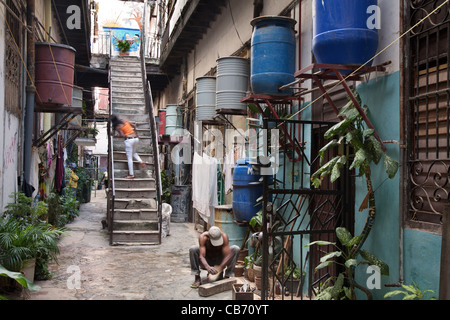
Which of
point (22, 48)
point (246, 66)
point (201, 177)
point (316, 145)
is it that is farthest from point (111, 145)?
point (316, 145)

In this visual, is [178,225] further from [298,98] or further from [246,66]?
[298,98]

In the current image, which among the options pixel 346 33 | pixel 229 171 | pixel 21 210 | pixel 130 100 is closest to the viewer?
pixel 346 33

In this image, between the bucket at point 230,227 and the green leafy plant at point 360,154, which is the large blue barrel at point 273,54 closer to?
the green leafy plant at point 360,154

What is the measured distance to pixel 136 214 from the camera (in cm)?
1023

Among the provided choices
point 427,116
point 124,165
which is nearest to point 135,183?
point 124,165

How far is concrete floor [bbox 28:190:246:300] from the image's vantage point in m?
6.12

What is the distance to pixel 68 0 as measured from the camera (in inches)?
474

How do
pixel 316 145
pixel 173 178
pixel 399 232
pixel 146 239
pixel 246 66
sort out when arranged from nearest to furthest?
1. pixel 399 232
2. pixel 316 145
3. pixel 246 66
4. pixel 146 239
5. pixel 173 178

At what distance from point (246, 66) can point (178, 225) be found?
651 cm

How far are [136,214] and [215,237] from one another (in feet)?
13.5

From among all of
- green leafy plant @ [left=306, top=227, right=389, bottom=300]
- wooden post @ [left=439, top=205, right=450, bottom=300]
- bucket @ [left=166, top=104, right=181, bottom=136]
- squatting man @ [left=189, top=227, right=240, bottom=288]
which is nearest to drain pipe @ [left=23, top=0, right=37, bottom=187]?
squatting man @ [left=189, top=227, right=240, bottom=288]

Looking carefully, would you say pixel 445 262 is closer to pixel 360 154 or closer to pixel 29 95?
pixel 360 154

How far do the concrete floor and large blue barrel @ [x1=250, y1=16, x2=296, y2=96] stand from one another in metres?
3.17

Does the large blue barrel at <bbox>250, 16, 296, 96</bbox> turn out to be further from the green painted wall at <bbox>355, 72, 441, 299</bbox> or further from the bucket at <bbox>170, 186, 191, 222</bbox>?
the bucket at <bbox>170, 186, 191, 222</bbox>
